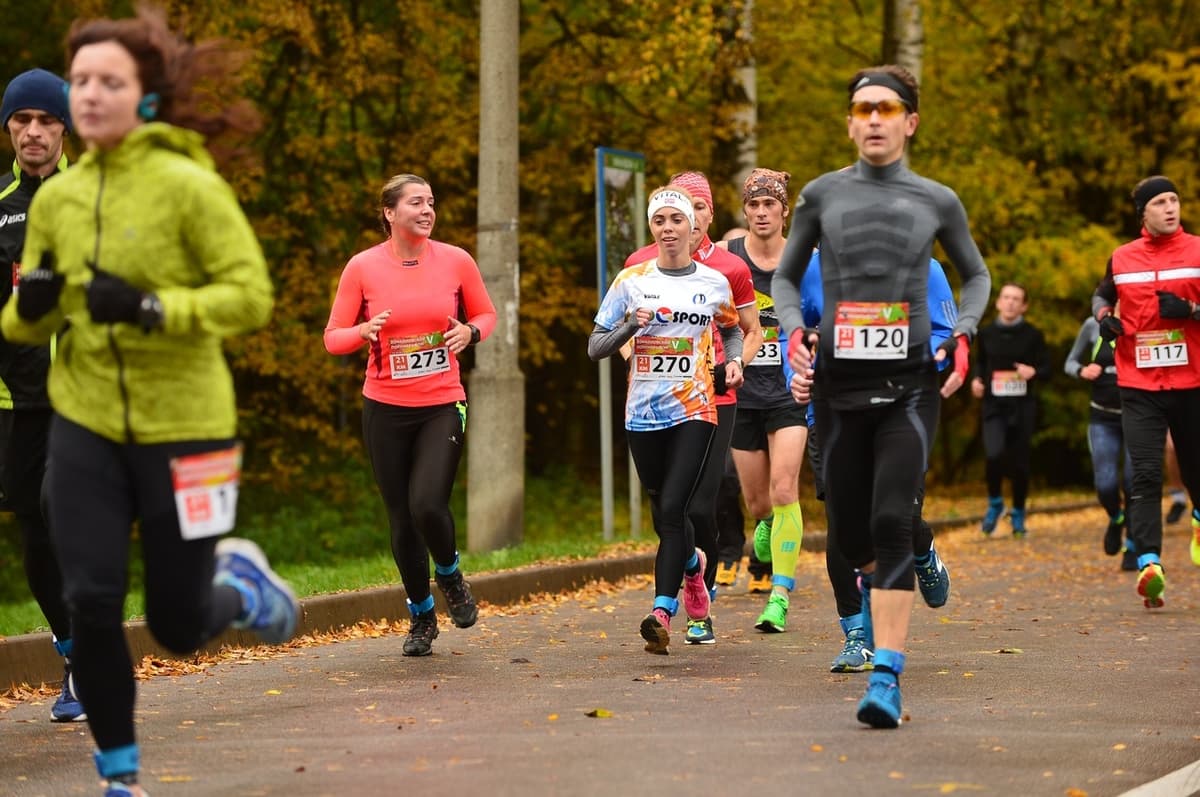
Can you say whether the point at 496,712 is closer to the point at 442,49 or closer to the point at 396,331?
the point at 396,331

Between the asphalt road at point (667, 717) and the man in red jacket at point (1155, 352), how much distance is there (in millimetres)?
657

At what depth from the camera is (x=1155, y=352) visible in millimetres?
12219

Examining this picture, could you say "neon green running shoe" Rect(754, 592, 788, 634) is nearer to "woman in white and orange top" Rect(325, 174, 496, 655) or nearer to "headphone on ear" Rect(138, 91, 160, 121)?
"woman in white and orange top" Rect(325, 174, 496, 655)

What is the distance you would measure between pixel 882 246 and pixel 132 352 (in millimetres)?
2998

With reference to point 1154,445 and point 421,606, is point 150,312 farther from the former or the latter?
point 1154,445

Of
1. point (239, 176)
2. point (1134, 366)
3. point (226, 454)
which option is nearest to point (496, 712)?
point (226, 454)

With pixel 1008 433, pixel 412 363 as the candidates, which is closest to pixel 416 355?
pixel 412 363

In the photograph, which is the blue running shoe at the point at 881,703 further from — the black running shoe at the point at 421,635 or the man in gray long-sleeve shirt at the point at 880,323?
the black running shoe at the point at 421,635

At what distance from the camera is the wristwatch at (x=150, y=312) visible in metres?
5.59

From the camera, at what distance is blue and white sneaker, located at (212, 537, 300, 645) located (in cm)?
620

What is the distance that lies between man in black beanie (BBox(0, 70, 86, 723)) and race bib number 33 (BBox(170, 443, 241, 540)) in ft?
8.02

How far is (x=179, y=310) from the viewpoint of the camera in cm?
561

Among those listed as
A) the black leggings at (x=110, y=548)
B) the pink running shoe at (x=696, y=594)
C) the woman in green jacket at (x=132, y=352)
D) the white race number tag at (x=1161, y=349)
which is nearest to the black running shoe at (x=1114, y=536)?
the white race number tag at (x=1161, y=349)

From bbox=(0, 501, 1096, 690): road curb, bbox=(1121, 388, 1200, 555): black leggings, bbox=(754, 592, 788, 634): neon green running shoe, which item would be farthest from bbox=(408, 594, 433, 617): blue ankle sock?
bbox=(1121, 388, 1200, 555): black leggings
